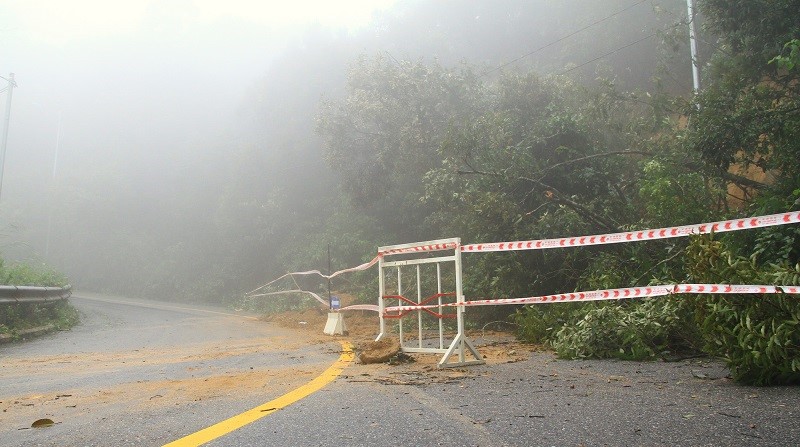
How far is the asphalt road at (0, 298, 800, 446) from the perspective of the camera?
3514mm

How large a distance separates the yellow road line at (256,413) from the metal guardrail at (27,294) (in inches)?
309

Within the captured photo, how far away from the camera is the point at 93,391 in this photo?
5508mm

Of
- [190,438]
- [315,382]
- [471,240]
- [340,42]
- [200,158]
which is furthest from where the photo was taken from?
[200,158]

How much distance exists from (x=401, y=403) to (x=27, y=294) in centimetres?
1081

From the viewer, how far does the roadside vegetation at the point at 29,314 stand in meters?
11.6

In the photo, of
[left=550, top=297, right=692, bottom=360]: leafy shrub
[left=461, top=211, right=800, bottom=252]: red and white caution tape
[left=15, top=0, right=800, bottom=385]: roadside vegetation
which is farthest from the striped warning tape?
[left=550, top=297, right=692, bottom=360]: leafy shrub

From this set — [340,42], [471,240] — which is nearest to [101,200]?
[340,42]

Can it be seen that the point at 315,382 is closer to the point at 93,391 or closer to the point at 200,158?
the point at 93,391

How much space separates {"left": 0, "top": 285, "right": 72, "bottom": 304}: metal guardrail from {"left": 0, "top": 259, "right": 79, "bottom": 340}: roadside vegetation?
0.15 m

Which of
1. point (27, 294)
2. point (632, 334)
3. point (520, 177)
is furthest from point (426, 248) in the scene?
point (27, 294)

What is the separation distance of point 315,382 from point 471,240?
9102 mm

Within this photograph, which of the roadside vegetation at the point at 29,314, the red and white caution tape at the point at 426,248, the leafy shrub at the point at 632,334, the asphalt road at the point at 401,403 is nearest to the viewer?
the asphalt road at the point at 401,403

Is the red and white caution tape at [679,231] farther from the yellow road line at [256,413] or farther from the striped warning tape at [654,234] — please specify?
the yellow road line at [256,413]

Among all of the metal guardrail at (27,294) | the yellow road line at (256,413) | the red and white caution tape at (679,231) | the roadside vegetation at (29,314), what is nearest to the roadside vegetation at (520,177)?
the red and white caution tape at (679,231)
